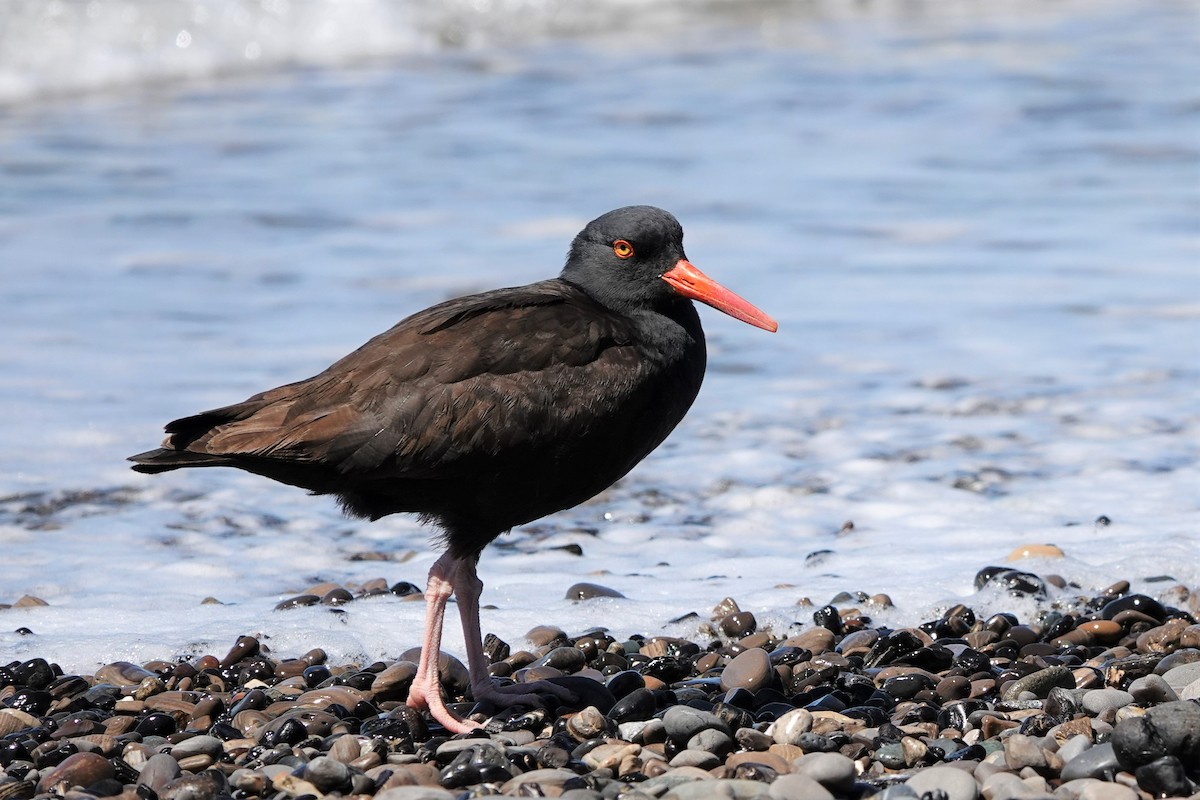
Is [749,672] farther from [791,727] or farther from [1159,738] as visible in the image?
[1159,738]

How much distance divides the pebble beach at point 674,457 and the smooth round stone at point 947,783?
0.04 ft

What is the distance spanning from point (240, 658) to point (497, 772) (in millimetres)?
1281

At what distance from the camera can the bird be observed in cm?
397

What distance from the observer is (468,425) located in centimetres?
398

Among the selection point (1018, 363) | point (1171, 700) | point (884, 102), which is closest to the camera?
point (1171, 700)

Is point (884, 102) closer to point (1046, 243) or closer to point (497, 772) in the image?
point (1046, 243)

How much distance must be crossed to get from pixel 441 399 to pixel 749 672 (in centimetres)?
114

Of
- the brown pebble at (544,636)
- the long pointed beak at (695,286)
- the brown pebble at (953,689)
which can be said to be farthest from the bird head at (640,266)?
the brown pebble at (953,689)

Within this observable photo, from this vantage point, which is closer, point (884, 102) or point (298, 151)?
point (298, 151)

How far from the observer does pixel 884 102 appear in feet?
49.8

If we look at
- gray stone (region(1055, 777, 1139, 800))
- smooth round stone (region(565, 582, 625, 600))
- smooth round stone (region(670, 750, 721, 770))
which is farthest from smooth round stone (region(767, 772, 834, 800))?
smooth round stone (region(565, 582, 625, 600))

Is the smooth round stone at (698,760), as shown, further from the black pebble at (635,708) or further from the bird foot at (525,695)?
the bird foot at (525,695)

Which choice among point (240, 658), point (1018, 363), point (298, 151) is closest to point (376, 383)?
point (240, 658)

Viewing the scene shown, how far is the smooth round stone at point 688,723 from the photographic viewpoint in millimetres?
3748
